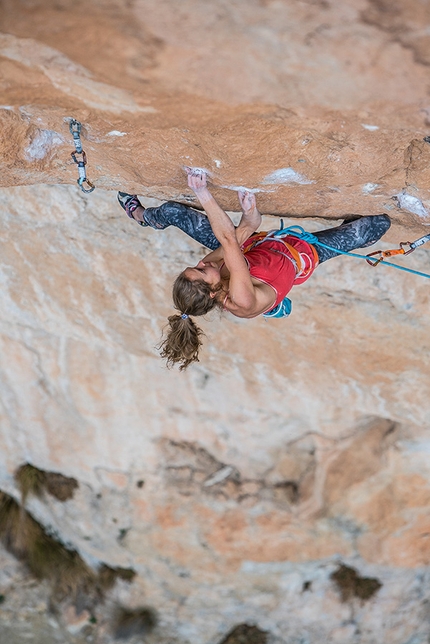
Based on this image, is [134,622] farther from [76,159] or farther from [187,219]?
[76,159]

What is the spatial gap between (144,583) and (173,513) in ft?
3.80

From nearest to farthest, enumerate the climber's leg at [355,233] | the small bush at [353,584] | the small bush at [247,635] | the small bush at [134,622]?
the climber's leg at [355,233]
the small bush at [353,584]
the small bush at [247,635]
the small bush at [134,622]

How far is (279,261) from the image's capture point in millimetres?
2414

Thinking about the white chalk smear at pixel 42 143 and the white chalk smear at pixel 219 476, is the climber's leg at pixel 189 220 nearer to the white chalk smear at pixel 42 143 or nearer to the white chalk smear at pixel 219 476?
the white chalk smear at pixel 42 143

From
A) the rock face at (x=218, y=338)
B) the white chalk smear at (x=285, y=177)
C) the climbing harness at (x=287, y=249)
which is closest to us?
the rock face at (x=218, y=338)

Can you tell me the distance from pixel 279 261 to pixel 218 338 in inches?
53.4

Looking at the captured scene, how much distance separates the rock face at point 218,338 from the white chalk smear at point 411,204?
10 millimetres

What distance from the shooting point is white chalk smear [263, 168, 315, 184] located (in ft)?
7.11

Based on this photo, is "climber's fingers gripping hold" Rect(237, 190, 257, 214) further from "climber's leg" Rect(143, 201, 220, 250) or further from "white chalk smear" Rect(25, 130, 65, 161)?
"white chalk smear" Rect(25, 130, 65, 161)

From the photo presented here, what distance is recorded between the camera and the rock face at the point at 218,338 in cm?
144

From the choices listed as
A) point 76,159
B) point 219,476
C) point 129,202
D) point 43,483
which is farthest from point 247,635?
point 76,159

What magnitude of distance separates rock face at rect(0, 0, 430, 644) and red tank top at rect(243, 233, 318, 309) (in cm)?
21

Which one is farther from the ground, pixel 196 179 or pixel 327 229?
pixel 327 229

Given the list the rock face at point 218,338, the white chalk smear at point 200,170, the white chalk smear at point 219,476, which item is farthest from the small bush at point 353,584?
the white chalk smear at point 200,170
